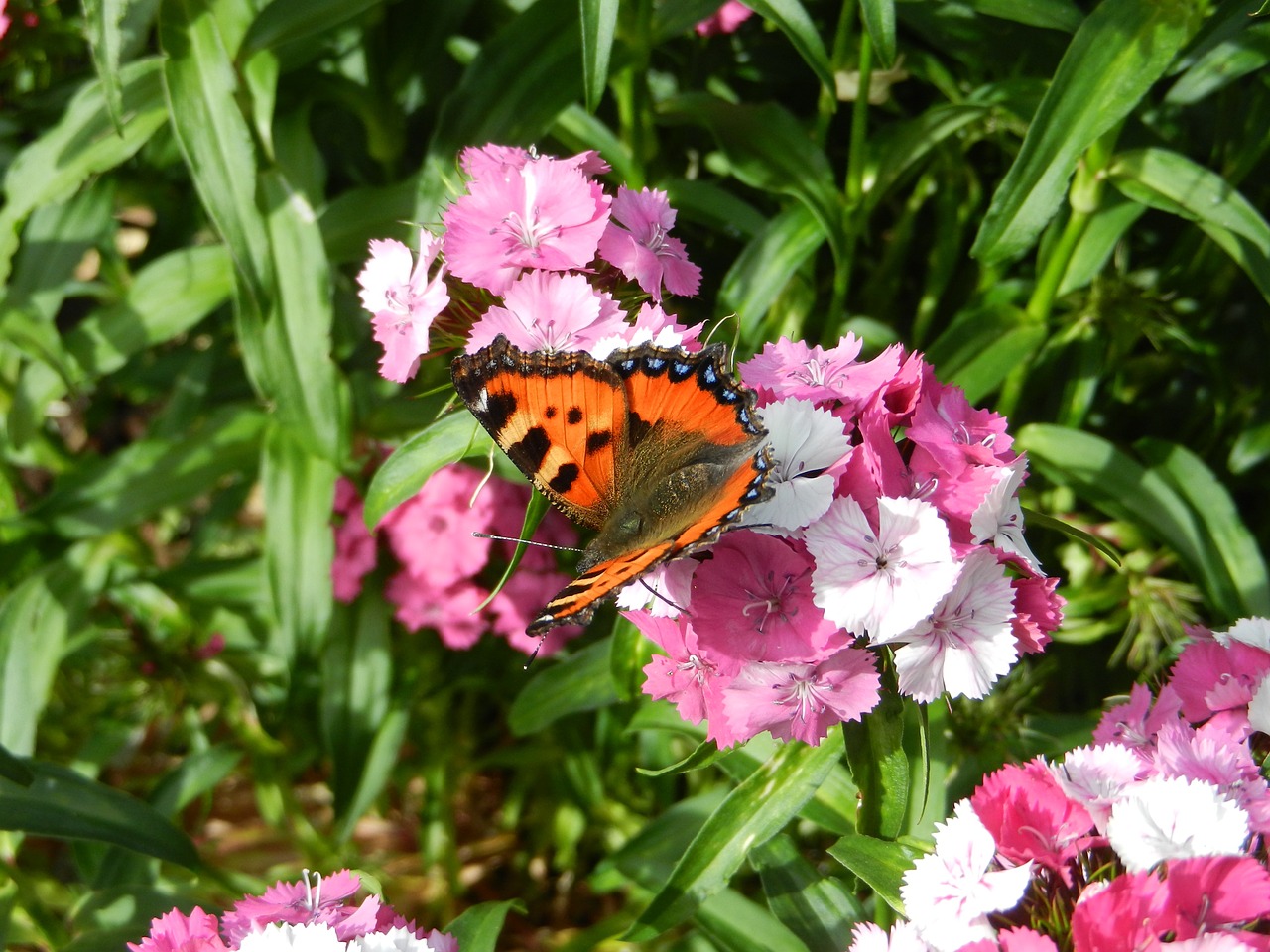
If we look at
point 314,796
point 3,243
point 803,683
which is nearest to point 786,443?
point 803,683

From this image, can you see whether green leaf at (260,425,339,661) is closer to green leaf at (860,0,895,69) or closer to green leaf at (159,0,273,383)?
Result: green leaf at (159,0,273,383)

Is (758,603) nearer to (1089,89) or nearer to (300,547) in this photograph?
(1089,89)

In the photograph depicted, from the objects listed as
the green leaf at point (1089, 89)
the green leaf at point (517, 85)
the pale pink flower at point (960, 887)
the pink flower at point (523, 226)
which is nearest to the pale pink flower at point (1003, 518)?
the pale pink flower at point (960, 887)

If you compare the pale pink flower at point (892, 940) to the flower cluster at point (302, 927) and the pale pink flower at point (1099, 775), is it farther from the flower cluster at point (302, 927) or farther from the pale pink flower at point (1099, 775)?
the flower cluster at point (302, 927)

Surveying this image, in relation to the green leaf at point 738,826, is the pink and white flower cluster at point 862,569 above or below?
above

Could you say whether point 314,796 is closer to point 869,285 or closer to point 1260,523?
point 869,285

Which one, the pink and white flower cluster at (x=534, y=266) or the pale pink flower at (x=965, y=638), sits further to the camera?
the pink and white flower cluster at (x=534, y=266)

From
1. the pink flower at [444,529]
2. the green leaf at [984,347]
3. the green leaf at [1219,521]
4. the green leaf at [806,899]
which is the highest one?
the green leaf at [984,347]
